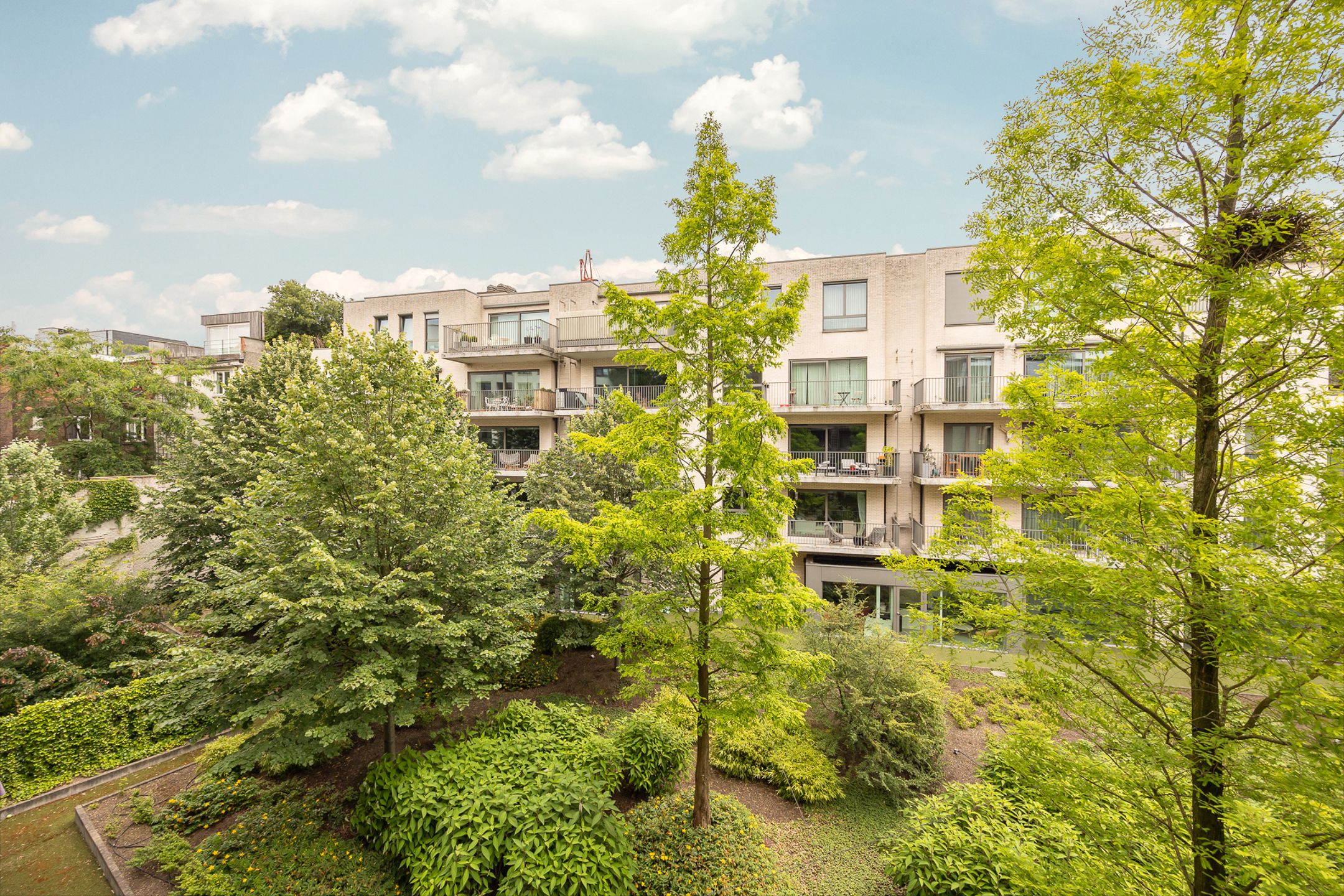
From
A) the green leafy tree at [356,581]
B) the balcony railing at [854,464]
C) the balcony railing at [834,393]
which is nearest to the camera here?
the green leafy tree at [356,581]

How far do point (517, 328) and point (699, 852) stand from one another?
21.2 m

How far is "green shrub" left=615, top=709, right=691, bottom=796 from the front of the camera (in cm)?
966

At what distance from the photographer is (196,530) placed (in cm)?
1444

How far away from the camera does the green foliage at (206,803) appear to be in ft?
28.9

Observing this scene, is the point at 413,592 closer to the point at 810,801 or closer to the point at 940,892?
the point at 810,801

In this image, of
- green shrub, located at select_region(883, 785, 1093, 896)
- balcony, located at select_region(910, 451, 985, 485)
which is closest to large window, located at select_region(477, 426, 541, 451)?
balcony, located at select_region(910, 451, 985, 485)

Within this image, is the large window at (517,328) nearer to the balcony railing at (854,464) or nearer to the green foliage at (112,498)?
the balcony railing at (854,464)

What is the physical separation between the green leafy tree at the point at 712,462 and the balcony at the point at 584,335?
13.2 m

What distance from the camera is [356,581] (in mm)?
8273

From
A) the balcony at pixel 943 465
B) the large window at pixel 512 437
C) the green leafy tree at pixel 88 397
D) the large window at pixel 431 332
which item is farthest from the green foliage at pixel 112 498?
the balcony at pixel 943 465

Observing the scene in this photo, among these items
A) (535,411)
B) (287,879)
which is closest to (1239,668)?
(287,879)

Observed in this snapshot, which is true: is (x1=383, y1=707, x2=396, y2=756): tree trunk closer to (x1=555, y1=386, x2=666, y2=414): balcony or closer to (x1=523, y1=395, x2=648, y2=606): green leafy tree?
(x1=523, y1=395, x2=648, y2=606): green leafy tree

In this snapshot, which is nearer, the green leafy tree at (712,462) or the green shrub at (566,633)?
the green leafy tree at (712,462)

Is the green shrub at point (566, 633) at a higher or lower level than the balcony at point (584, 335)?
lower
